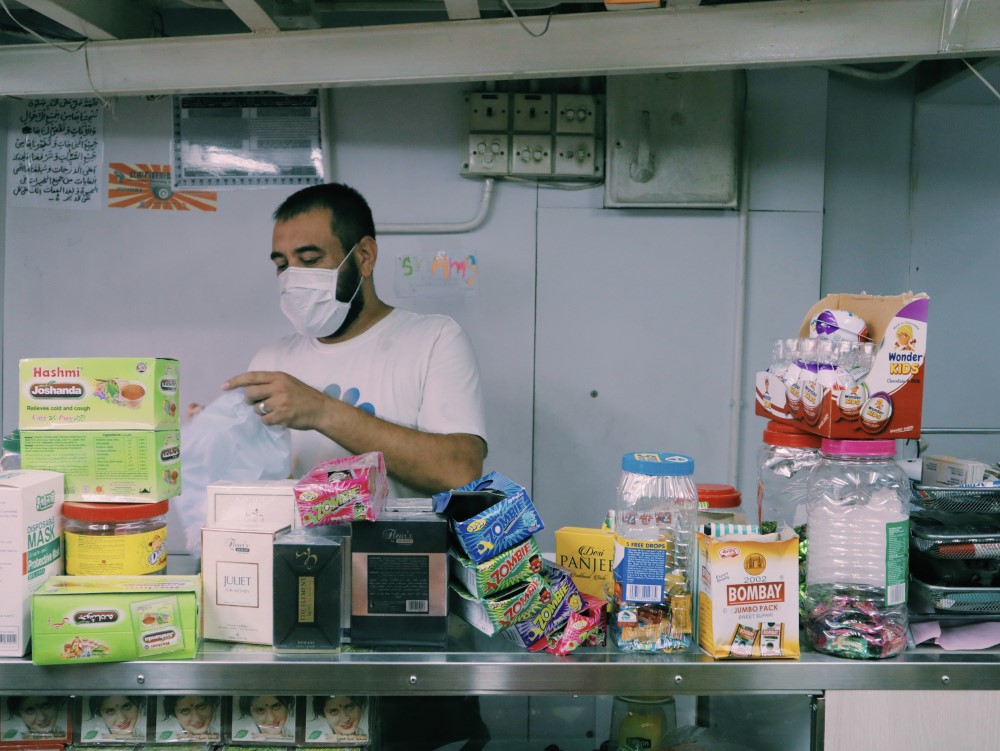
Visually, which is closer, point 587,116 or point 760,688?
point 760,688

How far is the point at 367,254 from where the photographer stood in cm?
287

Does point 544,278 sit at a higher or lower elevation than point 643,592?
higher

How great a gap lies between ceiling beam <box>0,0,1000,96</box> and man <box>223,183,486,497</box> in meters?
0.73

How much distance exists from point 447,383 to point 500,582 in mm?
1569

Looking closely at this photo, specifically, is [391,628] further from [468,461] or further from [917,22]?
[917,22]

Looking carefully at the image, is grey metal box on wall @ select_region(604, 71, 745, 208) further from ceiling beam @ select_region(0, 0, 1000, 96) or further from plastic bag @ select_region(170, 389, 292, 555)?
plastic bag @ select_region(170, 389, 292, 555)

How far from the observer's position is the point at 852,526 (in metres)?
1.23

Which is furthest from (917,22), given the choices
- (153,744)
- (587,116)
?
(153,744)

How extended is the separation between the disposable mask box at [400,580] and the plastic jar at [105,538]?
37 cm

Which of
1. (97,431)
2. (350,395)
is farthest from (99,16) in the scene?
(97,431)

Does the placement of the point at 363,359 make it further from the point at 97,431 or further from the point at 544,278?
the point at 97,431

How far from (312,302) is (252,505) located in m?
1.54

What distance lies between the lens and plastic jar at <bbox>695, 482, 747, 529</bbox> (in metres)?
1.43

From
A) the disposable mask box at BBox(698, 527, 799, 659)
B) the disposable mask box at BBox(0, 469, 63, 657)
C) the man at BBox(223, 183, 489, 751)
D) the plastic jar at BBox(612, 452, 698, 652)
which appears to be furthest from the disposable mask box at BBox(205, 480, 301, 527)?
the man at BBox(223, 183, 489, 751)
